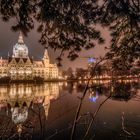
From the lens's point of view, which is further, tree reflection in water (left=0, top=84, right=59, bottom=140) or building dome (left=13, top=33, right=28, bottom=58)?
building dome (left=13, top=33, right=28, bottom=58)

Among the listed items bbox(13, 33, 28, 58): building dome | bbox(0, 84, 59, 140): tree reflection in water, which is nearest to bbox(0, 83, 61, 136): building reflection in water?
bbox(0, 84, 59, 140): tree reflection in water

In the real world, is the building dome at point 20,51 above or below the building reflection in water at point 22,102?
above

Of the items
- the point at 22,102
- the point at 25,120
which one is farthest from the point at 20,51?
the point at 25,120

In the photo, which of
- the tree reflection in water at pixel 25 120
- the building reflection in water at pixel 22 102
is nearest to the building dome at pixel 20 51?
the building reflection in water at pixel 22 102

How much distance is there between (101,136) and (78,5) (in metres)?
9.52

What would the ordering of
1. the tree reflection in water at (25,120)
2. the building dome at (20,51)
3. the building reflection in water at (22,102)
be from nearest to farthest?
the tree reflection in water at (25,120) < the building reflection in water at (22,102) < the building dome at (20,51)

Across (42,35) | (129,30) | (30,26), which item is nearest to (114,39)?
(129,30)

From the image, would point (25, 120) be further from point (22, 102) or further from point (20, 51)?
point (20, 51)

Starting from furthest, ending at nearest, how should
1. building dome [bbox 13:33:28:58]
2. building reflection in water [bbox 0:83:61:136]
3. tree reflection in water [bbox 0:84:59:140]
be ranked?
1. building dome [bbox 13:33:28:58]
2. building reflection in water [bbox 0:83:61:136]
3. tree reflection in water [bbox 0:84:59:140]

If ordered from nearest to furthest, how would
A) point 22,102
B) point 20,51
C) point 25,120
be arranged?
1. point 25,120
2. point 22,102
3. point 20,51

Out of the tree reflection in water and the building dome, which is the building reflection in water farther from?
the building dome

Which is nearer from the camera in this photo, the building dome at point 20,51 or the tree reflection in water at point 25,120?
the tree reflection in water at point 25,120

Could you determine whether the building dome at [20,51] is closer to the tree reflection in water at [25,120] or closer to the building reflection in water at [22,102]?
the building reflection in water at [22,102]

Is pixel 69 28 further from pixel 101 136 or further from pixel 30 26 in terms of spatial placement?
pixel 101 136
